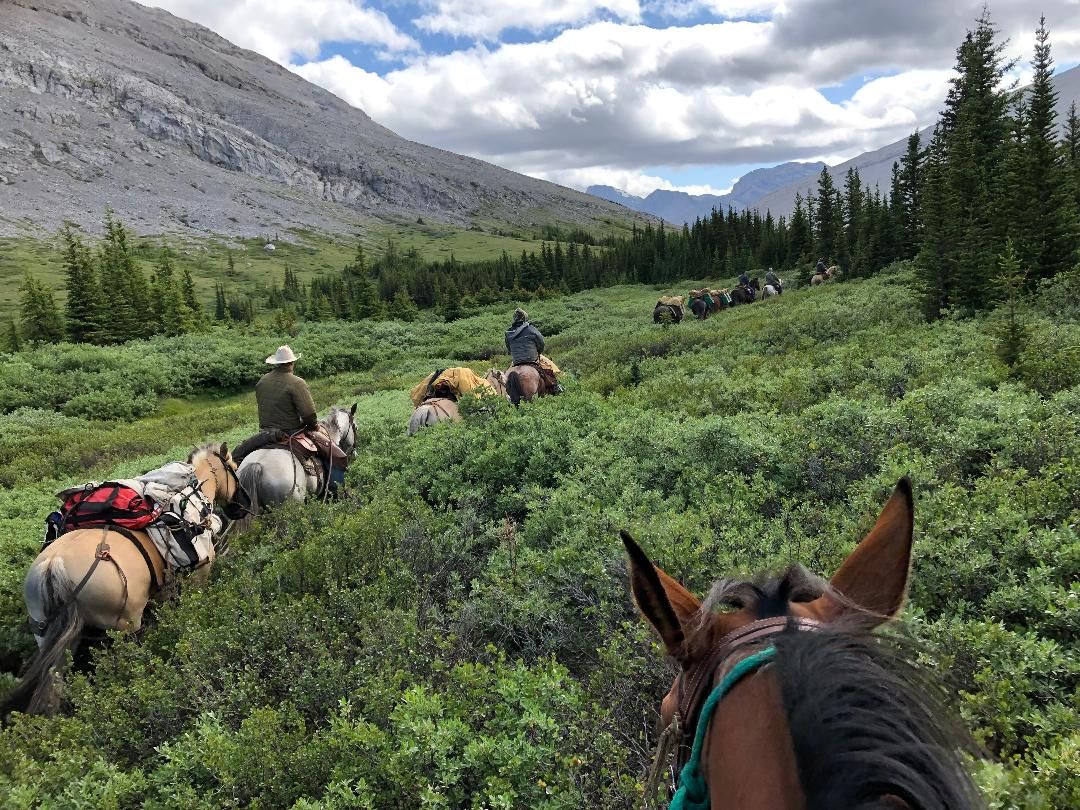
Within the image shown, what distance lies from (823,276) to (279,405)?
33.9 meters

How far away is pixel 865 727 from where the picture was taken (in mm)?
874

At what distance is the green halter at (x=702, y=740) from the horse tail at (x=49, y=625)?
19.3ft

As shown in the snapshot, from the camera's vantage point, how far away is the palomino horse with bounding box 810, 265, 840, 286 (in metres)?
33.9

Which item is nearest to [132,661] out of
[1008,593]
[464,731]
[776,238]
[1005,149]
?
[464,731]

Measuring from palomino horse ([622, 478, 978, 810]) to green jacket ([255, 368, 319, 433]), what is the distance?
7782mm

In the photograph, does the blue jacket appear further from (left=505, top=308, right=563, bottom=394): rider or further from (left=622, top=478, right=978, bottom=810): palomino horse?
(left=622, top=478, right=978, bottom=810): palomino horse

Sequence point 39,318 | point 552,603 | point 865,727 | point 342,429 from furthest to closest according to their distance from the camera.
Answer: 1. point 39,318
2. point 342,429
3. point 552,603
4. point 865,727

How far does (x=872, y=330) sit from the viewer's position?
38.4 ft

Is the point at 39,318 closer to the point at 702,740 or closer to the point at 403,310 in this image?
the point at 403,310

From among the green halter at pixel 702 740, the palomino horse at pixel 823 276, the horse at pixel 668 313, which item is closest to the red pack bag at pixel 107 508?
the green halter at pixel 702 740

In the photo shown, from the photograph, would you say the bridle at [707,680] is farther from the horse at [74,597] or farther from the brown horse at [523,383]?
the brown horse at [523,383]

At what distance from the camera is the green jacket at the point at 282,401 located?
27.3ft

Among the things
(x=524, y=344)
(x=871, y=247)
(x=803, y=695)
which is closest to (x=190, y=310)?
(x=524, y=344)

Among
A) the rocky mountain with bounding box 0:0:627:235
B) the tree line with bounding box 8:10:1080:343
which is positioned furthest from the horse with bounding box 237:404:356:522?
the rocky mountain with bounding box 0:0:627:235
